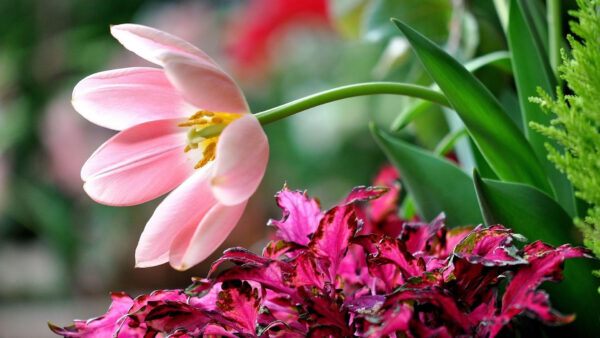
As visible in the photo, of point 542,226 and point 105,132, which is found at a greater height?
point 105,132

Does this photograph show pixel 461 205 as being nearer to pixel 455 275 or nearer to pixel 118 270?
pixel 455 275

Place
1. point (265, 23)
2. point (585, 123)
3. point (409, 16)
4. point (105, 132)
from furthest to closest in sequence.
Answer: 1. point (105, 132)
2. point (265, 23)
3. point (409, 16)
4. point (585, 123)

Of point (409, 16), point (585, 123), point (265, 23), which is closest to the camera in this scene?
point (585, 123)

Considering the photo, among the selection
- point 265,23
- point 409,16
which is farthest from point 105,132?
point 409,16

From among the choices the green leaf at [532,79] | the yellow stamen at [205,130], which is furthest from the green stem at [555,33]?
the yellow stamen at [205,130]

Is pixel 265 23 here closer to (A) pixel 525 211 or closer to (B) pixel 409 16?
(B) pixel 409 16

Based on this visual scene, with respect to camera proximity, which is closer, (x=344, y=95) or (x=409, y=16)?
(x=344, y=95)
